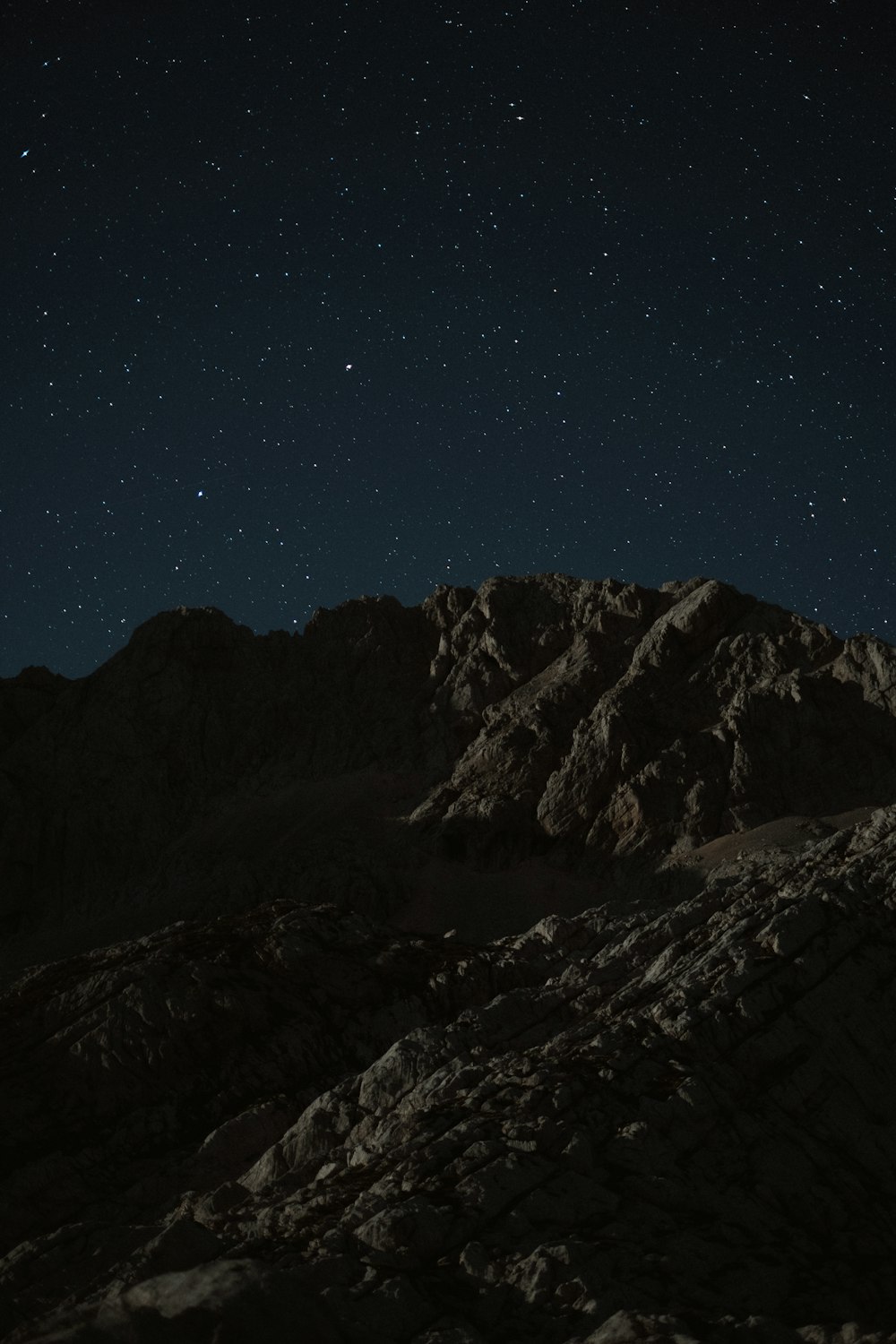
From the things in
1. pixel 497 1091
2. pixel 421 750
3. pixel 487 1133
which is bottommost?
pixel 487 1133

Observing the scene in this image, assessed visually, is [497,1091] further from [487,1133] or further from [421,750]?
[421,750]

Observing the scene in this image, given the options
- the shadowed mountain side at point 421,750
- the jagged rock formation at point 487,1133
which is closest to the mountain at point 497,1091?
the jagged rock formation at point 487,1133

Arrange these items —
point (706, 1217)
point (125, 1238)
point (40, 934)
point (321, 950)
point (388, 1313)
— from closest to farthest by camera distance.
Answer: point (388, 1313) < point (706, 1217) < point (125, 1238) < point (321, 950) < point (40, 934)

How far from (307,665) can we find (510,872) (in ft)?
137

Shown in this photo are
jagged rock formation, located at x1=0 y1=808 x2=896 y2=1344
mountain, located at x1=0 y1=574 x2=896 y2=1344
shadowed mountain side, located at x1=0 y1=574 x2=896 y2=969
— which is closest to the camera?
jagged rock formation, located at x1=0 y1=808 x2=896 y2=1344

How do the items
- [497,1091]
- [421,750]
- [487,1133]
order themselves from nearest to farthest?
[487,1133], [497,1091], [421,750]

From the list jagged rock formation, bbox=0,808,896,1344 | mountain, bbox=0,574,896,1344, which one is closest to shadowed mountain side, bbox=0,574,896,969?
mountain, bbox=0,574,896,1344

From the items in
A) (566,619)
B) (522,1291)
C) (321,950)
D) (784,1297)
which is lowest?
(784,1297)

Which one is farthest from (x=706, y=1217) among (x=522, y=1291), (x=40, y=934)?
(x=40, y=934)

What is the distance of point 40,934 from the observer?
107m

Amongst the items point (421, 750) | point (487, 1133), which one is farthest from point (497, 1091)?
Result: point (421, 750)

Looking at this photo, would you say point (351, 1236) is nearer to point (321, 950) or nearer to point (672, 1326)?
point (672, 1326)

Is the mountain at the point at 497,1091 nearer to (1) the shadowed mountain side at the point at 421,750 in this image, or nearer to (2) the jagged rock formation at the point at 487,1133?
(2) the jagged rock formation at the point at 487,1133

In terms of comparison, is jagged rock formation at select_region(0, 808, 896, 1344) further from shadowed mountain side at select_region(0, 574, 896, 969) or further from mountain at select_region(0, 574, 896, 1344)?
shadowed mountain side at select_region(0, 574, 896, 969)
